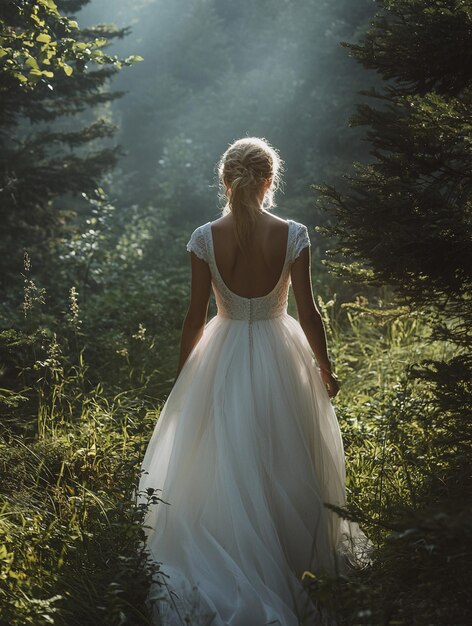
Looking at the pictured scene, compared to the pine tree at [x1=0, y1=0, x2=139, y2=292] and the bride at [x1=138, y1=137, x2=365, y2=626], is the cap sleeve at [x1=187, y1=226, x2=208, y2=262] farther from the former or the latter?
the pine tree at [x1=0, y1=0, x2=139, y2=292]

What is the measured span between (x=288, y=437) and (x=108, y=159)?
745 cm

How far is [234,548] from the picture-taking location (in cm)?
349

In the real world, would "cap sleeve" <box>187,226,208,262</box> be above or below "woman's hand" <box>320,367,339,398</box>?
above

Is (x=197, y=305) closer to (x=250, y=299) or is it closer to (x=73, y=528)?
(x=250, y=299)

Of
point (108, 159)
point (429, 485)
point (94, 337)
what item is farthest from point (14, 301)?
point (429, 485)

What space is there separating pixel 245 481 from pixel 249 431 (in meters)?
0.26

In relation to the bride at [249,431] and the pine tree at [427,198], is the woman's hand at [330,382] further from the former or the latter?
the pine tree at [427,198]

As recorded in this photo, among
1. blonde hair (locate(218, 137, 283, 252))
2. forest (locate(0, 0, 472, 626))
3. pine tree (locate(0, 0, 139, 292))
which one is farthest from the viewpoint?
pine tree (locate(0, 0, 139, 292))

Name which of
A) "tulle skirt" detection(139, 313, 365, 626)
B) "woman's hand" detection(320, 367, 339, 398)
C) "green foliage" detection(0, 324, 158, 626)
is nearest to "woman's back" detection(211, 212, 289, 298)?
"tulle skirt" detection(139, 313, 365, 626)

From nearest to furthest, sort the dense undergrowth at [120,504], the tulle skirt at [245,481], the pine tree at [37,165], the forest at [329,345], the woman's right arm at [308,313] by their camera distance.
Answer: the dense undergrowth at [120,504]
the forest at [329,345]
the tulle skirt at [245,481]
the woman's right arm at [308,313]
the pine tree at [37,165]

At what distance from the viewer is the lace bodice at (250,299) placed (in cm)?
388

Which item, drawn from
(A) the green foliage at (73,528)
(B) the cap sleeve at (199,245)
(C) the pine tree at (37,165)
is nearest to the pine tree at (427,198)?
(B) the cap sleeve at (199,245)

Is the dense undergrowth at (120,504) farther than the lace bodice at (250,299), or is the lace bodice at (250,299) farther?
the lace bodice at (250,299)

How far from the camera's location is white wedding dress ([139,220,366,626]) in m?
3.35
